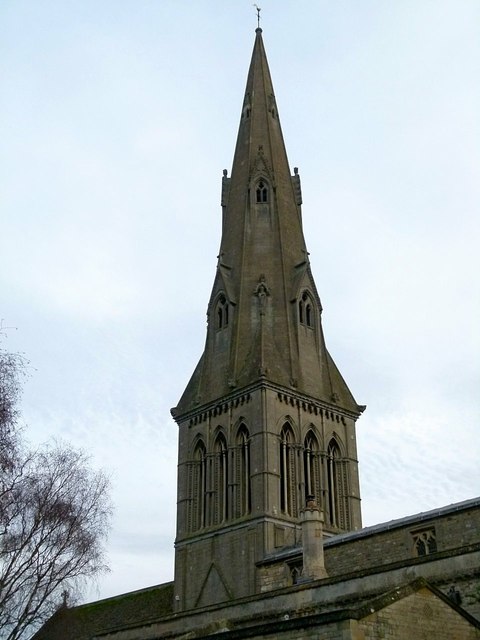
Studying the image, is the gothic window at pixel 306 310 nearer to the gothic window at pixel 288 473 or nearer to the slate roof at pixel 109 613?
the gothic window at pixel 288 473

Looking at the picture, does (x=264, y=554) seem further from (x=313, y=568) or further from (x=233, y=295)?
(x=233, y=295)

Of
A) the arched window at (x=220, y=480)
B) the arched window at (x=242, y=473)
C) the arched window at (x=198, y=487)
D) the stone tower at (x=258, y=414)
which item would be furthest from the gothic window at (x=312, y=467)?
the arched window at (x=198, y=487)

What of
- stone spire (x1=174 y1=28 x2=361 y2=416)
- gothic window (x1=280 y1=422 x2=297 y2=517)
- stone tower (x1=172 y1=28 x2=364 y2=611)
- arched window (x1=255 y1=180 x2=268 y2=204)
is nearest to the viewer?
stone tower (x1=172 y1=28 x2=364 y2=611)

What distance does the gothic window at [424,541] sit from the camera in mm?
31009

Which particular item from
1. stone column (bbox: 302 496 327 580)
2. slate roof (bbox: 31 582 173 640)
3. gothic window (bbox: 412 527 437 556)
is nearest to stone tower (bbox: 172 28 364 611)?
slate roof (bbox: 31 582 173 640)

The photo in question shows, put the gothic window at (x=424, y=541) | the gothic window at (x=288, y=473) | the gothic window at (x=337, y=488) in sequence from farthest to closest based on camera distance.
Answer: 1. the gothic window at (x=337, y=488)
2. the gothic window at (x=288, y=473)
3. the gothic window at (x=424, y=541)

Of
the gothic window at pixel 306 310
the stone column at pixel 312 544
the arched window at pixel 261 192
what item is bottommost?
the stone column at pixel 312 544

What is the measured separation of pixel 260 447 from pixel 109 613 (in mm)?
14378

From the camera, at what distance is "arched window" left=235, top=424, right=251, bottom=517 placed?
4266 cm

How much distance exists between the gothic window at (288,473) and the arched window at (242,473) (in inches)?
59.8

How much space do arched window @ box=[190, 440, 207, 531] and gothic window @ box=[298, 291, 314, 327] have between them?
8019 millimetres

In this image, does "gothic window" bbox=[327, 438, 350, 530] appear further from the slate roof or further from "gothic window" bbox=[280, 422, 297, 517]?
the slate roof

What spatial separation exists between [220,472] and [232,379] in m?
4.39

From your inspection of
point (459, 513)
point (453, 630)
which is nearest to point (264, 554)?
point (459, 513)
